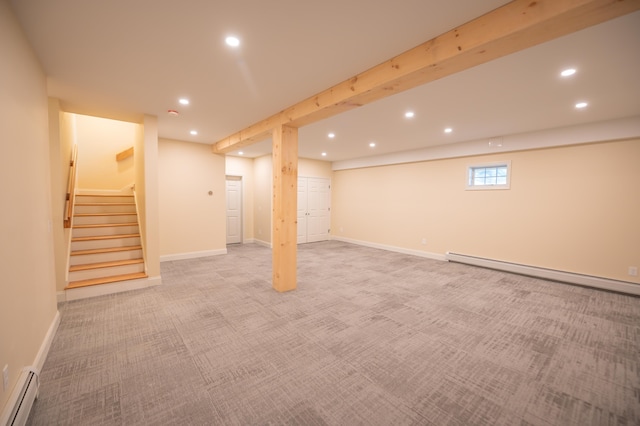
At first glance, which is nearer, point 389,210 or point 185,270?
point 185,270

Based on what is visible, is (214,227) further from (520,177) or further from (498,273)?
(520,177)

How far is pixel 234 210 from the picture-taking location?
804cm

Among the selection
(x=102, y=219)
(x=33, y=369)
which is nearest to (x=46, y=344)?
(x=33, y=369)

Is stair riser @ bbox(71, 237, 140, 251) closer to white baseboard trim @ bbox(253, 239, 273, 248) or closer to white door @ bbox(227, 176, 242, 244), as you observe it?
white door @ bbox(227, 176, 242, 244)

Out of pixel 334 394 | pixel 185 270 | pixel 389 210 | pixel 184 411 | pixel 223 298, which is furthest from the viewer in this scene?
pixel 389 210

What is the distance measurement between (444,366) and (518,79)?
121 inches

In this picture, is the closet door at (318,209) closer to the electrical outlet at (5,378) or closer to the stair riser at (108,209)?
the stair riser at (108,209)

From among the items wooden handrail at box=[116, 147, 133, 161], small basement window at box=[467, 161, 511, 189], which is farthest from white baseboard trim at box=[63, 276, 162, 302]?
small basement window at box=[467, 161, 511, 189]

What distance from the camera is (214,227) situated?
21.5 feet

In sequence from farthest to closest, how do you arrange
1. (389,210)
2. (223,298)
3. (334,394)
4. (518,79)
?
(389,210) < (223,298) < (518,79) < (334,394)

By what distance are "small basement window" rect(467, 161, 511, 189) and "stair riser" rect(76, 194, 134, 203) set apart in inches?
Answer: 300

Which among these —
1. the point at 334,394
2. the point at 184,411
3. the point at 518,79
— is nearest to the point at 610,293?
the point at 518,79

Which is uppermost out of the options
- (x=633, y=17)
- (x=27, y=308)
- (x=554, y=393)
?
(x=633, y=17)

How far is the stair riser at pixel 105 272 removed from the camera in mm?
3885
